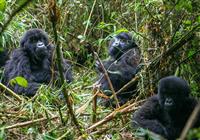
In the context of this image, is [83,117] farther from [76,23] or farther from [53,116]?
[76,23]

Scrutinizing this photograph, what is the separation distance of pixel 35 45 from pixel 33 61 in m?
0.23

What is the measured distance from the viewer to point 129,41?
5.97 meters

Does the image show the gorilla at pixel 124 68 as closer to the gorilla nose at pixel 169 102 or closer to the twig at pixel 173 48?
the twig at pixel 173 48

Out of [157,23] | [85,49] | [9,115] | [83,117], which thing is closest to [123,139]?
[83,117]

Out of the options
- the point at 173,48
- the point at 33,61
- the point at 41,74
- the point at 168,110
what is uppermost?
the point at 173,48

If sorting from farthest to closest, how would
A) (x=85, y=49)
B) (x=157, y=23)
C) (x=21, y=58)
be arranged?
(x=85, y=49) → (x=21, y=58) → (x=157, y=23)

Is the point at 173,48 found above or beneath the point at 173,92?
above

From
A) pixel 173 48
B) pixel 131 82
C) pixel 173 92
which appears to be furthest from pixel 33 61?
pixel 173 92

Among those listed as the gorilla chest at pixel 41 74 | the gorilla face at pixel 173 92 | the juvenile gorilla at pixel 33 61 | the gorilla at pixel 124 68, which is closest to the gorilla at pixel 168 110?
the gorilla face at pixel 173 92

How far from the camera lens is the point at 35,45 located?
5.95 meters

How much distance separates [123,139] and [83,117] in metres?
0.50

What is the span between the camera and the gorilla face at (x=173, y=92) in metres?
3.62

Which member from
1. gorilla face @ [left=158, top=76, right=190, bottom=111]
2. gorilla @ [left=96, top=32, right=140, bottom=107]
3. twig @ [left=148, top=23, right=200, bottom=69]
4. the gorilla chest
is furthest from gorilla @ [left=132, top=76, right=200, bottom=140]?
the gorilla chest

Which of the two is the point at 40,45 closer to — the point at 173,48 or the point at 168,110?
the point at 173,48
